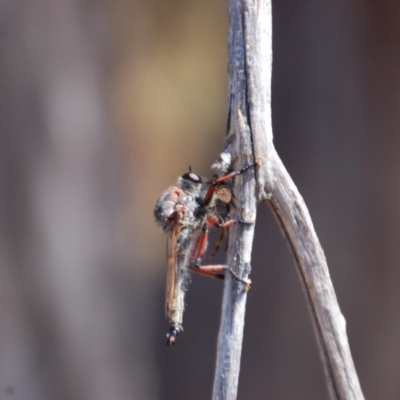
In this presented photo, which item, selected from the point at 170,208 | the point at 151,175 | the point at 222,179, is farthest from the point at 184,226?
the point at 151,175

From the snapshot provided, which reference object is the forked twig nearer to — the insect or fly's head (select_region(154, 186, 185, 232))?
the insect

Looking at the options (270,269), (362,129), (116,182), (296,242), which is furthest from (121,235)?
(296,242)

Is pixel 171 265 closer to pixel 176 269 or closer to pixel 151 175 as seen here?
pixel 176 269

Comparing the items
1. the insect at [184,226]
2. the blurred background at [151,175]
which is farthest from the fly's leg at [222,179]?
the blurred background at [151,175]

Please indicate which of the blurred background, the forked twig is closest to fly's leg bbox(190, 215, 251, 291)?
the forked twig

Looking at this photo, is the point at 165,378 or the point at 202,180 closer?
the point at 202,180

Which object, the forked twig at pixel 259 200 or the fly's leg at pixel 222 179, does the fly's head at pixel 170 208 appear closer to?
the fly's leg at pixel 222 179

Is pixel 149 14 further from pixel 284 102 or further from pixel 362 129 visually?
pixel 362 129
